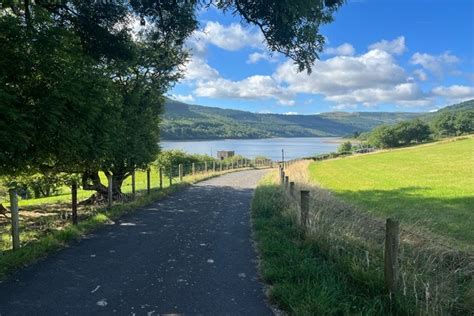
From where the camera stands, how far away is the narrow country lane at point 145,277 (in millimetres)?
5324

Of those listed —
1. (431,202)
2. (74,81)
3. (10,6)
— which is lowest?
(431,202)

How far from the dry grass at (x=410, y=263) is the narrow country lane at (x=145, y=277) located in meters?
1.51

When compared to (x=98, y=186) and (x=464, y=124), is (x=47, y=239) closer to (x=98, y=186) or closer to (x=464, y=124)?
(x=98, y=186)

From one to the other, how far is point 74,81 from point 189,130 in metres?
186

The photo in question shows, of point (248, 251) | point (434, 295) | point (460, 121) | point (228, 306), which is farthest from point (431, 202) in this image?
point (460, 121)

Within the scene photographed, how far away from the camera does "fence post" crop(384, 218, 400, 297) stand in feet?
17.7

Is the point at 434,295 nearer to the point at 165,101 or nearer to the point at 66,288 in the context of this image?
the point at 66,288

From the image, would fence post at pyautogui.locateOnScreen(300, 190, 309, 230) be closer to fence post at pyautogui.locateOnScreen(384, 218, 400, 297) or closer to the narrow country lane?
the narrow country lane

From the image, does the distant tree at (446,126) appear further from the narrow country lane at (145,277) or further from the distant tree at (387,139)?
the narrow country lane at (145,277)

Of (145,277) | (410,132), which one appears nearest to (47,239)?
(145,277)

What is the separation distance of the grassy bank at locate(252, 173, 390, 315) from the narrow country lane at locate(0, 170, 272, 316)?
295 mm

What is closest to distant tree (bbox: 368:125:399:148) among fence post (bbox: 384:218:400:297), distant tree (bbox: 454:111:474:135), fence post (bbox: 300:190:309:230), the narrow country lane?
distant tree (bbox: 454:111:474:135)

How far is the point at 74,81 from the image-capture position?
8523mm

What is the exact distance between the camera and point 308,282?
230 inches
